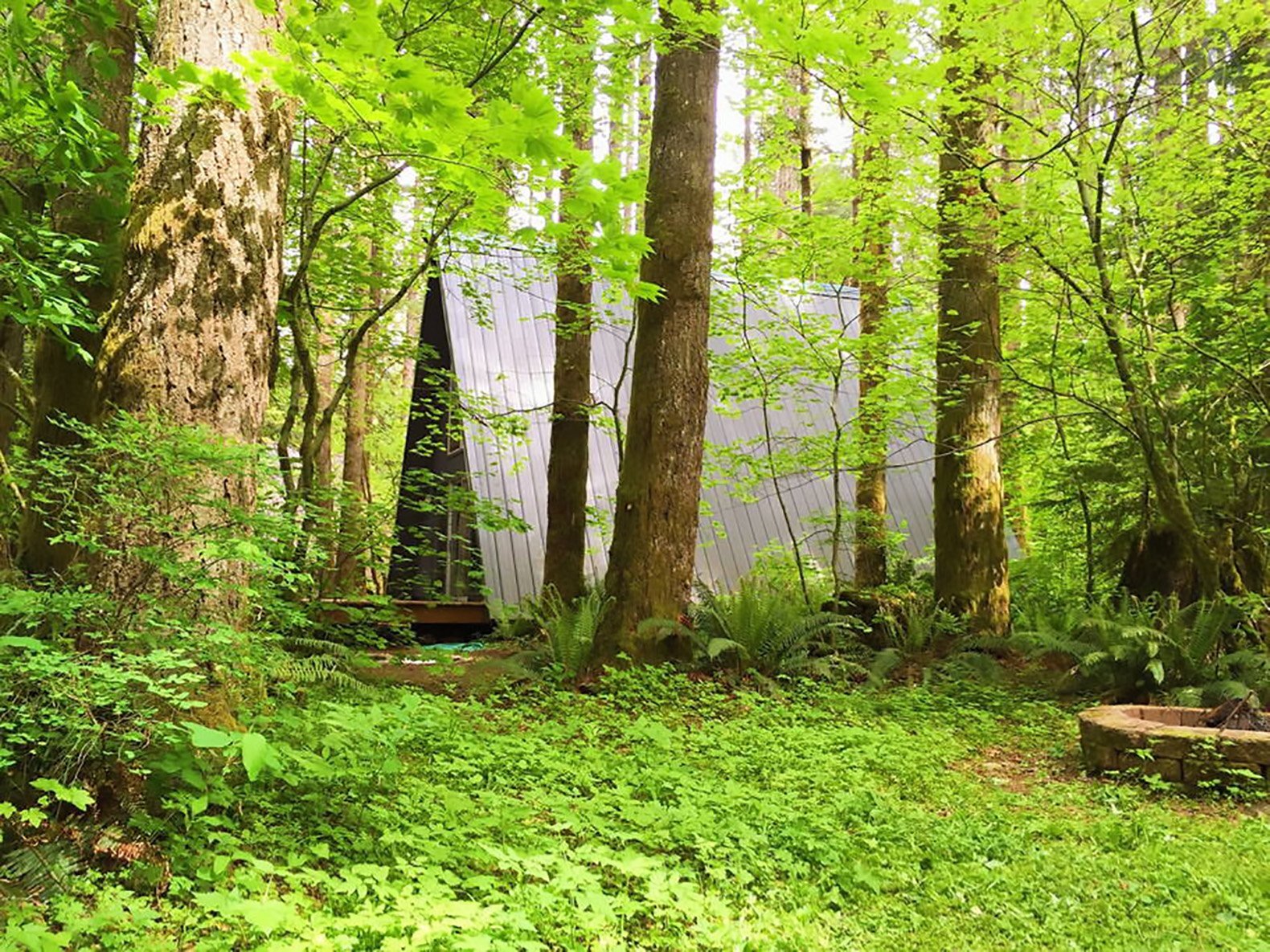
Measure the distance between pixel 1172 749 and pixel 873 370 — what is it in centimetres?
606

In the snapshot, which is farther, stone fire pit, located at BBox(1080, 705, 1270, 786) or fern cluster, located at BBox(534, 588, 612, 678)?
A: fern cluster, located at BBox(534, 588, 612, 678)

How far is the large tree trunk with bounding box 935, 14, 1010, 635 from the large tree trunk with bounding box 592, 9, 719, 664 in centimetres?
302

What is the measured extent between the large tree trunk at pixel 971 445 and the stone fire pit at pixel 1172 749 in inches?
132

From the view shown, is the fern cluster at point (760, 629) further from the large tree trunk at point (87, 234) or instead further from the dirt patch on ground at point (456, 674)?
the large tree trunk at point (87, 234)

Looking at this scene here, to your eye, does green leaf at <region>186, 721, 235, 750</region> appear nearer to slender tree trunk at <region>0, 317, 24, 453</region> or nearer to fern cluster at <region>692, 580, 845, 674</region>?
fern cluster at <region>692, 580, 845, 674</region>

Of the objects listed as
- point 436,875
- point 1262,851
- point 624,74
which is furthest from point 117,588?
point 624,74

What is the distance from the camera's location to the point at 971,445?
8.10m

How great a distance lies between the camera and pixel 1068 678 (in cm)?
694

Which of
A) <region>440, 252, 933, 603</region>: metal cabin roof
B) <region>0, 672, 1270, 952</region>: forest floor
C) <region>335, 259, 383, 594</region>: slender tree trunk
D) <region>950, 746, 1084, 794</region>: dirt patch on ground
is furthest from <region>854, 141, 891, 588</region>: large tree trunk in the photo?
<region>335, 259, 383, 594</region>: slender tree trunk

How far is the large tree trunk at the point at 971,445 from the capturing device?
8266mm

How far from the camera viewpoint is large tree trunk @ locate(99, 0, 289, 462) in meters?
3.10

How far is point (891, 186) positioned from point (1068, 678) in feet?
16.8

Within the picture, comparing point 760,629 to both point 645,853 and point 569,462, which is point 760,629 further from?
point 645,853

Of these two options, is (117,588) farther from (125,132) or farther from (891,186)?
(891,186)
